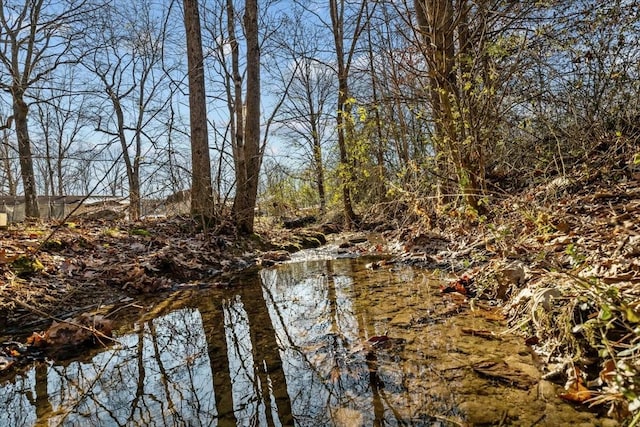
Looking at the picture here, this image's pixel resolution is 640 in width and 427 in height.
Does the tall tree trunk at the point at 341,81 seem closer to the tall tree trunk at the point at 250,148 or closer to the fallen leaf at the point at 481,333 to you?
the tall tree trunk at the point at 250,148

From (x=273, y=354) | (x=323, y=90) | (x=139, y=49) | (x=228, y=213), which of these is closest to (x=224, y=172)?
(x=228, y=213)

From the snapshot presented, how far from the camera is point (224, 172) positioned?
288 inches

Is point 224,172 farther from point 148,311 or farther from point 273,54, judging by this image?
point 273,54

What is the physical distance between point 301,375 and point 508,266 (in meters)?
1.85

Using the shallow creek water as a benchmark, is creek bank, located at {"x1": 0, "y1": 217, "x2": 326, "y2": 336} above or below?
above

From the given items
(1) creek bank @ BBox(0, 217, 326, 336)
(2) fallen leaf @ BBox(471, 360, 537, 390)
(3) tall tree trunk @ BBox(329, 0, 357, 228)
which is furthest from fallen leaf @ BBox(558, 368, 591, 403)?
(3) tall tree trunk @ BBox(329, 0, 357, 228)

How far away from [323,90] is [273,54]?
6.74 m

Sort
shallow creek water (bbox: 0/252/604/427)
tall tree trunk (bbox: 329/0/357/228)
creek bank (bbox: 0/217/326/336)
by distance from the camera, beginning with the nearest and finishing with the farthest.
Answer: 1. shallow creek water (bbox: 0/252/604/427)
2. creek bank (bbox: 0/217/326/336)
3. tall tree trunk (bbox: 329/0/357/228)

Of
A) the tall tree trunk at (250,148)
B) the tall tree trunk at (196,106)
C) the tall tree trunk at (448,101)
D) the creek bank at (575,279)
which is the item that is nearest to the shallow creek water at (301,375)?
the creek bank at (575,279)

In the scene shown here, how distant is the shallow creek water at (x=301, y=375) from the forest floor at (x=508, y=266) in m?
0.22

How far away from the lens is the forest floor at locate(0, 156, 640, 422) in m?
1.67

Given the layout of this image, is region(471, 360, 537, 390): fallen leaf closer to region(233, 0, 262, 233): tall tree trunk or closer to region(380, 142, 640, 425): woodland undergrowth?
region(380, 142, 640, 425): woodland undergrowth

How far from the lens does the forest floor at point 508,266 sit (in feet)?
5.48

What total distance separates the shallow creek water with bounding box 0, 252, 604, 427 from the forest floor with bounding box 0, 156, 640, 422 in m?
0.22
